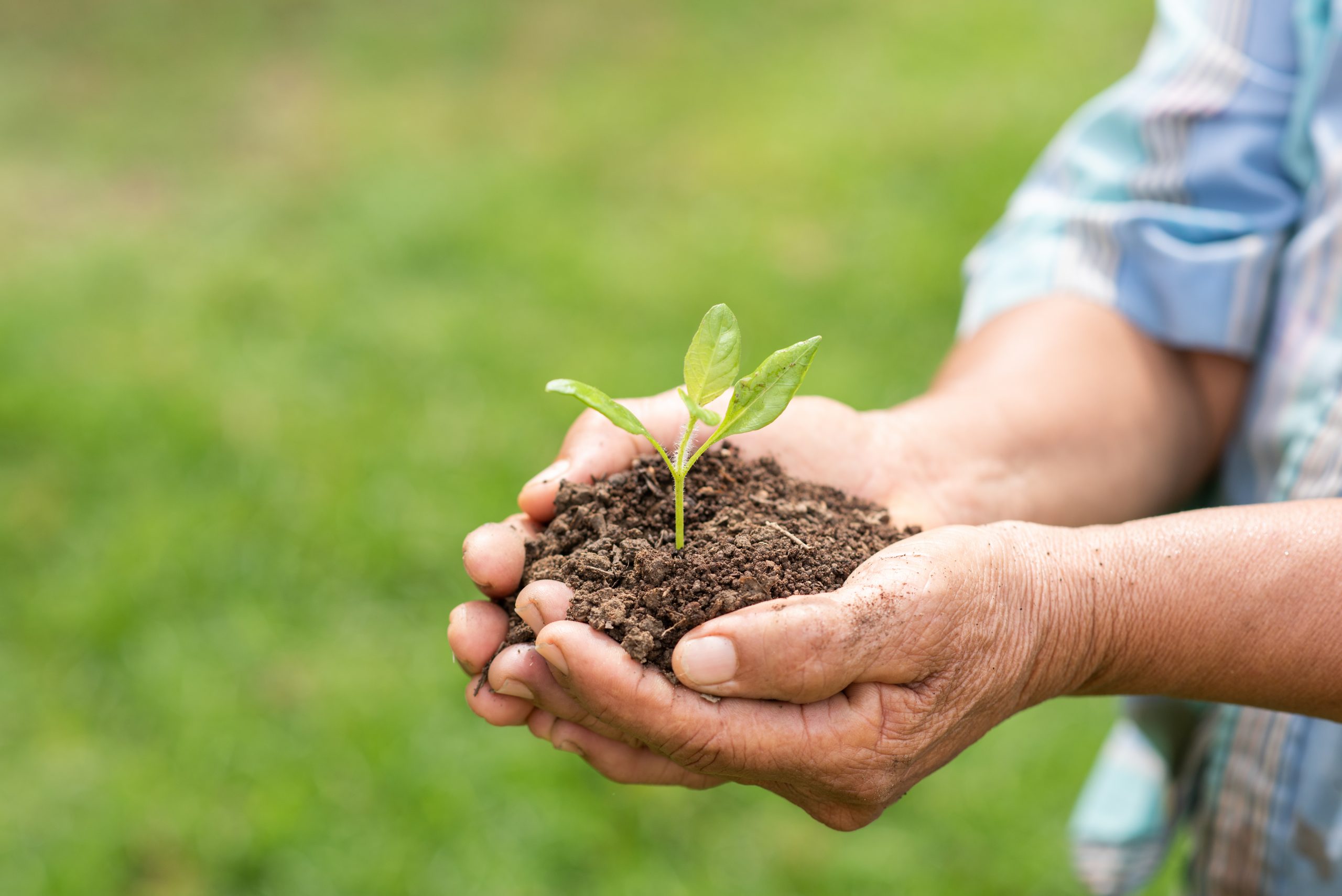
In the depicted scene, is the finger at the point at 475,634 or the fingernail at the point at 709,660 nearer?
the fingernail at the point at 709,660

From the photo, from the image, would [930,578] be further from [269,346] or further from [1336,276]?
[269,346]

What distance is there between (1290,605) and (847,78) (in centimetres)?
539

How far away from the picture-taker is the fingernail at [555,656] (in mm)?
1491

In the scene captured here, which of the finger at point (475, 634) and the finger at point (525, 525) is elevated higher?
the finger at point (525, 525)

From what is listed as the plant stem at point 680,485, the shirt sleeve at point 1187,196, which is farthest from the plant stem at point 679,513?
the shirt sleeve at point 1187,196

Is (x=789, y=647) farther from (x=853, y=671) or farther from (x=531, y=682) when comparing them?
(x=531, y=682)

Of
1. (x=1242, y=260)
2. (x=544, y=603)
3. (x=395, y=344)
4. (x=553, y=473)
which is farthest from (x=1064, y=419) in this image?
(x=395, y=344)

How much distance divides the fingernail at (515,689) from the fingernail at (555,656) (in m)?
0.11

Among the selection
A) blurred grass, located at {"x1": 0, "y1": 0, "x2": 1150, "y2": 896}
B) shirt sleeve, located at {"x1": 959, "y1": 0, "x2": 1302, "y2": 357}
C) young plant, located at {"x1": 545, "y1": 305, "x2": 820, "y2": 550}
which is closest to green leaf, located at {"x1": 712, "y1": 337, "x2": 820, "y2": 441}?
young plant, located at {"x1": 545, "y1": 305, "x2": 820, "y2": 550}

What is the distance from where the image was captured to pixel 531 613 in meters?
1.60

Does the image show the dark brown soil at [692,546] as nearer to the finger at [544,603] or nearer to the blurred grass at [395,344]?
the finger at [544,603]

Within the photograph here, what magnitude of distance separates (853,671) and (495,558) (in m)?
0.57

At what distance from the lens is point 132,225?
5297mm

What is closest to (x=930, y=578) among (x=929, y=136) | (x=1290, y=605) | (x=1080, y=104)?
(x=1290, y=605)
